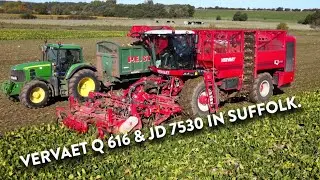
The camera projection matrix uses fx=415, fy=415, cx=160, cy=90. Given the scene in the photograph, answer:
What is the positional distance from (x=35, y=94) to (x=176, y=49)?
4260mm

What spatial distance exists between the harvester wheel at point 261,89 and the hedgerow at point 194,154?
2950 millimetres

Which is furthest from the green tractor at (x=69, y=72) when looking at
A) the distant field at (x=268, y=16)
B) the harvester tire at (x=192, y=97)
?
the distant field at (x=268, y=16)

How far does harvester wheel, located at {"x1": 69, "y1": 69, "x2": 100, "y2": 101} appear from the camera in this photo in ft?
40.4

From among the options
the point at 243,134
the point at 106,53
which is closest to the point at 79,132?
the point at 243,134

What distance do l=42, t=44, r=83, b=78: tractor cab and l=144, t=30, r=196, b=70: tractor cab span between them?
8.46 feet

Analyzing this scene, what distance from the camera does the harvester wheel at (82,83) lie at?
1231cm

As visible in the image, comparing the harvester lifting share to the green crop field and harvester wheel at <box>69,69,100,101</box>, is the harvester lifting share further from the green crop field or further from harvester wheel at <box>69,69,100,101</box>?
harvester wheel at <box>69,69,100,101</box>

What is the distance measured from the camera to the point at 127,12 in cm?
10425

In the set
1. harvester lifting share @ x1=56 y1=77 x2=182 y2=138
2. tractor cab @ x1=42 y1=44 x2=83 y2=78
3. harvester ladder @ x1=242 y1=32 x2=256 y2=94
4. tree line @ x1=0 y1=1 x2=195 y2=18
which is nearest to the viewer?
harvester lifting share @ x1=56 y1=77 x2=182 y2=138

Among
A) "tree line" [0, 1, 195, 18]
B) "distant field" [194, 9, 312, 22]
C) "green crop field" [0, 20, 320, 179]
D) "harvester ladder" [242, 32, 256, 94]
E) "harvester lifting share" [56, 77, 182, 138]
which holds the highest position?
"tree line" [0, 1, 195, 18]

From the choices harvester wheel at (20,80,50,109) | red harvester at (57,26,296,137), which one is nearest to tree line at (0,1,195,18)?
red harvester at (57,26,296,137)

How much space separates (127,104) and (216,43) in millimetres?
3442

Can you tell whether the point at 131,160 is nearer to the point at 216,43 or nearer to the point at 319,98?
the point at 216,43

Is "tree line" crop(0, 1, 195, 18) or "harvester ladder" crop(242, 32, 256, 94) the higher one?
"tree line" crop(0, 1, 195, 18)
